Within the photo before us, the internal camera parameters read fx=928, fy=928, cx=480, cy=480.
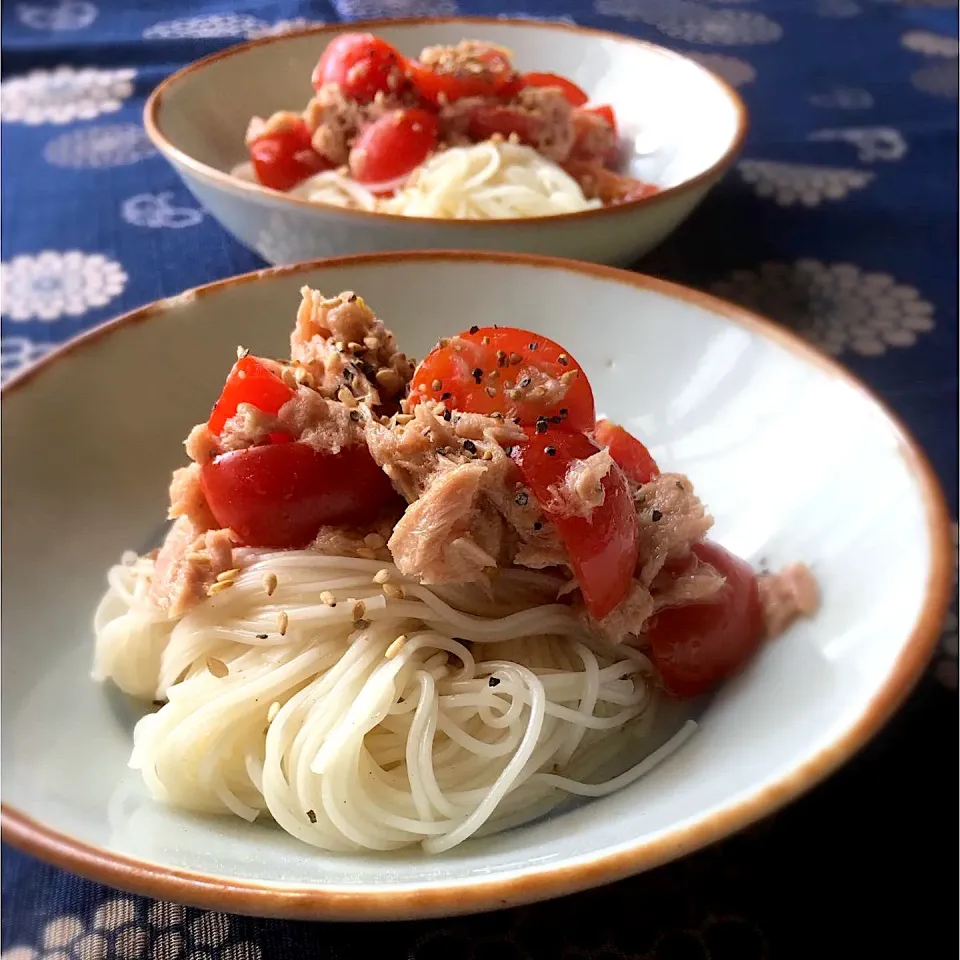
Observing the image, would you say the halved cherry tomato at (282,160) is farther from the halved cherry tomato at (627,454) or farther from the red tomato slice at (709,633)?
the red tomato slice at (709,633)

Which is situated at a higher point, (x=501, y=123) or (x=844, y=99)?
(x=501, y=123)

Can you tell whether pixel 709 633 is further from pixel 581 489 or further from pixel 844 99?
pixel 844 99

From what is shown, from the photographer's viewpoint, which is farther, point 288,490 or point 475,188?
point 475,188

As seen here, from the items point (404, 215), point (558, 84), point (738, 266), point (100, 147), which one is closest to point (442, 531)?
point (404, 215)

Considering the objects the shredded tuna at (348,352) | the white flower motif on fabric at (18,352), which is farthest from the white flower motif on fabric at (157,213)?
the shredded tuna at (348,352)

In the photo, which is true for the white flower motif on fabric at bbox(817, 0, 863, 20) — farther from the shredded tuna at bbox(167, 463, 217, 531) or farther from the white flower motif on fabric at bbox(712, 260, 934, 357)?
the shredded tuna at bbox(167, 463, 217, 531)

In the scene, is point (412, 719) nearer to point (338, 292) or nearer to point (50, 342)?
point (338, 292)

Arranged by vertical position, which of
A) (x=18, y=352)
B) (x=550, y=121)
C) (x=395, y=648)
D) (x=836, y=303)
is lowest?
(x=18, y=352)
